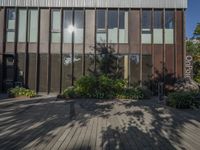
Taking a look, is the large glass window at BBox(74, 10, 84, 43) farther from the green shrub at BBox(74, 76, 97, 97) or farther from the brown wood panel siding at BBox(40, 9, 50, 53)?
the green shrub at BBox(74, 76, 97, 97)

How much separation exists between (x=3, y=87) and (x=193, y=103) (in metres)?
14.3

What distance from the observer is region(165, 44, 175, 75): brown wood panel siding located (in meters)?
20.3

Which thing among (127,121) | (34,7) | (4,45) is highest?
(34,7)

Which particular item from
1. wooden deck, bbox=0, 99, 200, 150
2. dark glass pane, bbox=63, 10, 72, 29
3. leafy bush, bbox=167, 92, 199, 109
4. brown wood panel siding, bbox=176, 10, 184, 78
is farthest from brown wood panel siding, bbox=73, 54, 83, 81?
wooden deck, bbox=0, 99, 200, 150

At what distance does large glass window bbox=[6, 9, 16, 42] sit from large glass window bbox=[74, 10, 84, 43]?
483 cm

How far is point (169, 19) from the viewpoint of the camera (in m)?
20.6

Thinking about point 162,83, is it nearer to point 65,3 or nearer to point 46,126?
point 65,3

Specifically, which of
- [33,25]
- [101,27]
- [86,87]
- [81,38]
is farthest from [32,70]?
[101,27]

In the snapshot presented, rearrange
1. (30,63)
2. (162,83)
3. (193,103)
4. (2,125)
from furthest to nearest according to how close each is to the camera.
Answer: (30,63) → (162,83) → (193,103) → (2,125)

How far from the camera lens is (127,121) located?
28.0 ft

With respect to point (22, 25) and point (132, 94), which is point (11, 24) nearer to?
point (22, 25)

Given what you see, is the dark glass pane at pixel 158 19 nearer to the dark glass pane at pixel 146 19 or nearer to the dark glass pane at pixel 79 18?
the dark glass pane at pixel 146 19

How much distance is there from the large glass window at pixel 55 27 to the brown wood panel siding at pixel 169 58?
28.3ft

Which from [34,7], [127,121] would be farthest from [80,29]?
[127,121]
